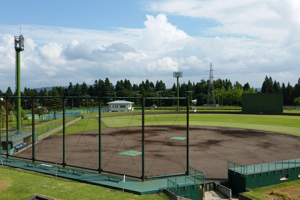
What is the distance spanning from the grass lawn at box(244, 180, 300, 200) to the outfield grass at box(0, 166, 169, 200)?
27.3ft

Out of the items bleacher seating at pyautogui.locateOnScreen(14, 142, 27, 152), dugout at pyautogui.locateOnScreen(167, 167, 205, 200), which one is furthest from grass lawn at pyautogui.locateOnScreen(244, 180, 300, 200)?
bleacher seating at pyautogui.locateOnScreen(14, 142, 27, 152)

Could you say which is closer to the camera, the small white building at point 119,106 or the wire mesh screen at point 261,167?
the wire mesh screen at point 261,167

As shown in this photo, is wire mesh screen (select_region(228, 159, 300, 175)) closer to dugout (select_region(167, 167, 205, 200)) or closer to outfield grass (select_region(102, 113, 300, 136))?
dugout (select_region(167, 167, 205, 200))

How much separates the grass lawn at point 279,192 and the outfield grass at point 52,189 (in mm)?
8329

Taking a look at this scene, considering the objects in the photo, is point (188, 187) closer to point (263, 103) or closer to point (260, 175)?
point (260, 175)

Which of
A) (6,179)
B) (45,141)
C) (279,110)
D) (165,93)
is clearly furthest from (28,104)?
(6,179)

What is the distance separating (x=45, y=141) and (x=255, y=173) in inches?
1337

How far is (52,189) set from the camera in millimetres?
18750

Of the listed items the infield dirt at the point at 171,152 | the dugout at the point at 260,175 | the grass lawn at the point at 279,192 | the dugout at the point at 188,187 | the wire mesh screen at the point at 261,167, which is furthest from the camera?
the infield dirt at the point at 171,152

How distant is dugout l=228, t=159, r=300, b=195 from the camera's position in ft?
74.2

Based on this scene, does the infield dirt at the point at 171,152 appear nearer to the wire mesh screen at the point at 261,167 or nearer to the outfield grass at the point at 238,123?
the wire mesh screen at the point at 261,167

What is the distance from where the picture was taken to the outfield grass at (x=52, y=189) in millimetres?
17719

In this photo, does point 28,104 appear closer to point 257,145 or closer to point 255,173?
point 257,145

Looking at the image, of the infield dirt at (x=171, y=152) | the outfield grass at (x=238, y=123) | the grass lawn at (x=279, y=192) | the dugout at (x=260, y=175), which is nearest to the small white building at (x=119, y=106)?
the outfield grass at (x=238, y=123)
